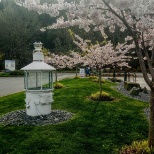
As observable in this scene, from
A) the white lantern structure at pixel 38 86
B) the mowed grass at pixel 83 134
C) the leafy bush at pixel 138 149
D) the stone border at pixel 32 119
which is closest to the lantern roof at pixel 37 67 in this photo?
the white lantern structure at pixel 38 86

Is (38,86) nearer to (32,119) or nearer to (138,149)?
(32,119)

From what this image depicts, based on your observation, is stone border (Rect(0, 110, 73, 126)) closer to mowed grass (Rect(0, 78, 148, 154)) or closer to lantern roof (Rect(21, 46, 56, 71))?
mowed grass (Rect(0, 78, 148, 154))

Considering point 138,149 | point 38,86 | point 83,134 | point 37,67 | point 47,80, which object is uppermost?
point 37,67

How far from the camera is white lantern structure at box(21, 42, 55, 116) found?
37.4 feet

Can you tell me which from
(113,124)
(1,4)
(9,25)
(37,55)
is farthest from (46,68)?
(1,4)

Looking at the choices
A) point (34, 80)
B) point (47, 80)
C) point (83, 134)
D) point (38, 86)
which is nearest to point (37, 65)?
point (34, 80)

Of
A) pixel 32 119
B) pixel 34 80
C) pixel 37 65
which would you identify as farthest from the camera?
pixel 34 80

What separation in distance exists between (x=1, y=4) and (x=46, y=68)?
77506 millimetres

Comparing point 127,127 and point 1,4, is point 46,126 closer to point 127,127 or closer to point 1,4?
point 127,127

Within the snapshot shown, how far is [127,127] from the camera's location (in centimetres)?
Answer: 984

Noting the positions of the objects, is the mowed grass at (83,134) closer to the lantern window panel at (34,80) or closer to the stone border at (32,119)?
the stone border at (32,119)

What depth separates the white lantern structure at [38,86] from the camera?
11406 millimetres

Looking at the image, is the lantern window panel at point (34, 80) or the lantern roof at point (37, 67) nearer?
the lantern roof at point (37, 67)

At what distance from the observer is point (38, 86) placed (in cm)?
1267
